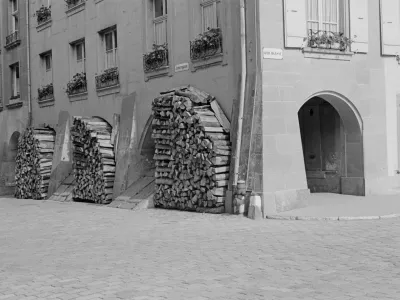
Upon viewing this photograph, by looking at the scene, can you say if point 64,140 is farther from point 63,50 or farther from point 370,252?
point 370,252

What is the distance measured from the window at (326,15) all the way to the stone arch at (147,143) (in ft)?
17.5

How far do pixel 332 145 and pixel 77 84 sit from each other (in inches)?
364

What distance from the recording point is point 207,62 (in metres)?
14.9

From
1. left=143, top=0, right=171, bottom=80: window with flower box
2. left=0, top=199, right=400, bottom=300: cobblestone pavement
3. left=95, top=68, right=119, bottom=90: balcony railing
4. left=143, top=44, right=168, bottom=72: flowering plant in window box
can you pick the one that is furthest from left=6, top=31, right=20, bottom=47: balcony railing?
left=0, top=199, right=400, bottom=300: cobblestone pavement

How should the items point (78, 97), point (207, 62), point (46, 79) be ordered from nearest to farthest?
1. point (207, 62)
2. point (78, 97)
3. point (46, 79)

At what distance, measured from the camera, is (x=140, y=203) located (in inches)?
623

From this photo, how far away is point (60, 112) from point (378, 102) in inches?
448

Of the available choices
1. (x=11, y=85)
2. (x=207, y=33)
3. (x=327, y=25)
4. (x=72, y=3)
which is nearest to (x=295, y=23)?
(x=327, y=25)

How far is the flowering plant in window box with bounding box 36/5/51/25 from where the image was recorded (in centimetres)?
2312

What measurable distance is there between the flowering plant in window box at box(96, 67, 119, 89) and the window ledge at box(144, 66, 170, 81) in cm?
187

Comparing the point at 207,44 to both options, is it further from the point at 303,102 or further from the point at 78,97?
the point at 78,97

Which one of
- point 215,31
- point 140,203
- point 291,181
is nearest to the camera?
point 291,181

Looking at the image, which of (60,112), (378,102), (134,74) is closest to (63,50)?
(60,112)

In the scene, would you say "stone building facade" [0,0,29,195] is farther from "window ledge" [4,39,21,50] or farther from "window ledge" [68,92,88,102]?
"window ledge" [68,92,88,102]
